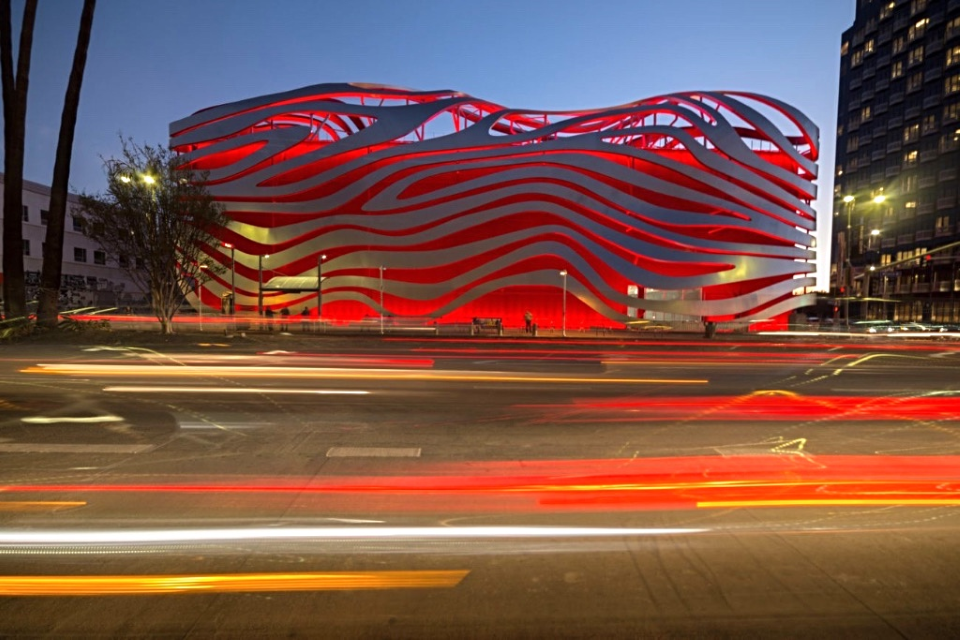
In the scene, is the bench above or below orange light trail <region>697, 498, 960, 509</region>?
above

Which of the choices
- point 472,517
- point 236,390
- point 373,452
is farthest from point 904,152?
point 472,517

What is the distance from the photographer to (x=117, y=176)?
843 inches

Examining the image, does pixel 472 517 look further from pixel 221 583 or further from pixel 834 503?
pixel 834 503

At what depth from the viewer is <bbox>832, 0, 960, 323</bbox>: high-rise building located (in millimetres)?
52438

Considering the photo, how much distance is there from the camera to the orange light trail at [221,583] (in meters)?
3.20

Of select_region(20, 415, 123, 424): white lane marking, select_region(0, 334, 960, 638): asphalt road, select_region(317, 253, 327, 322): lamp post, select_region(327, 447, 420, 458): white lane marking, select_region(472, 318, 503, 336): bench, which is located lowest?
select_region(327, 447, 420, 458): white lane marking

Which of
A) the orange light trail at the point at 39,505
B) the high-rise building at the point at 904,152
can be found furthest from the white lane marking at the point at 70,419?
the high-rise building at the point at 904,152

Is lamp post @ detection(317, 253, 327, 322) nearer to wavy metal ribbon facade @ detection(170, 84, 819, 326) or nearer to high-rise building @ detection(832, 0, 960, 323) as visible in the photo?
wavy metal ribbon facade @ detection(170, 84, 819, 326)

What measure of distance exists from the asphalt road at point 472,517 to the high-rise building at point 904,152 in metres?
51.6

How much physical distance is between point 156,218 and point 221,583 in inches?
910

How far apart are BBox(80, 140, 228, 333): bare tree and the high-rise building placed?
5451 cm

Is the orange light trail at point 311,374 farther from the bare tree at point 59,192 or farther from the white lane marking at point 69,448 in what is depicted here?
the bare tree at point 59,192

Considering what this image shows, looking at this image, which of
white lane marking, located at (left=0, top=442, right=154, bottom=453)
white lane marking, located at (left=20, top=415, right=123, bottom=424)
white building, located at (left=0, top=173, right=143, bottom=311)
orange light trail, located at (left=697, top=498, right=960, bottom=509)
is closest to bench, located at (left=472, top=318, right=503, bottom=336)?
white lane marking, located at (left=20, top=415, right=123, bottom=424)

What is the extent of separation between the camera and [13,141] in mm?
20453
